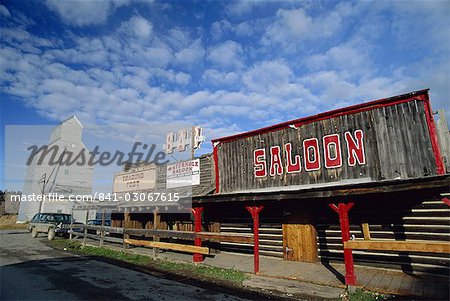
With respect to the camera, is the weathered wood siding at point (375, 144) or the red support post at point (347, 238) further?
the weathered wood siding at point (375, 144)

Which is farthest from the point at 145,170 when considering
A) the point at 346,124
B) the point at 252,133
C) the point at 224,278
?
the point at 346,124

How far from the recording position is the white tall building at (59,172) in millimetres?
38188

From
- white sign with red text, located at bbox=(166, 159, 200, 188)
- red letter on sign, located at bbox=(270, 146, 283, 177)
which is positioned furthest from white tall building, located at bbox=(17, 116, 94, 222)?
red letter on sign, located at bbox=(270, 146, 283, 177)

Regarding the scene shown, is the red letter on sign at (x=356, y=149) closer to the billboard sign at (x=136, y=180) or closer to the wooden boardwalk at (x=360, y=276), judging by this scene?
the wooden boardwalk at (x=360, y=276)

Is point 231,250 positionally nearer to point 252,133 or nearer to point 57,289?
point 252,133

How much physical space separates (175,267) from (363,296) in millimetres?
7828

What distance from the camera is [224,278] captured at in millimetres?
10344

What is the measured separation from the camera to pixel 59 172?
128 ft

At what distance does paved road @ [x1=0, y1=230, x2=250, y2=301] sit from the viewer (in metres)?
7.86

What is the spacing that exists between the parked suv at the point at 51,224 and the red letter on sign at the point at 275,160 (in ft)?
58.4

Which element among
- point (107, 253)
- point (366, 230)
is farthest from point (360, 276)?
point (107, 253)

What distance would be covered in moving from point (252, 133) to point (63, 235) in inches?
858

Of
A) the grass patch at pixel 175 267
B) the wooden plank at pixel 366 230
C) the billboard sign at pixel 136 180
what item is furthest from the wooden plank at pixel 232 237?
the billboard sign at pixel 136 180

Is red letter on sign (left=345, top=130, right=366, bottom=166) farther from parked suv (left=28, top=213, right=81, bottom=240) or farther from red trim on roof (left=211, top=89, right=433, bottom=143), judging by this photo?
parked suv (left=28, top=213, right=81, bottom=240)
